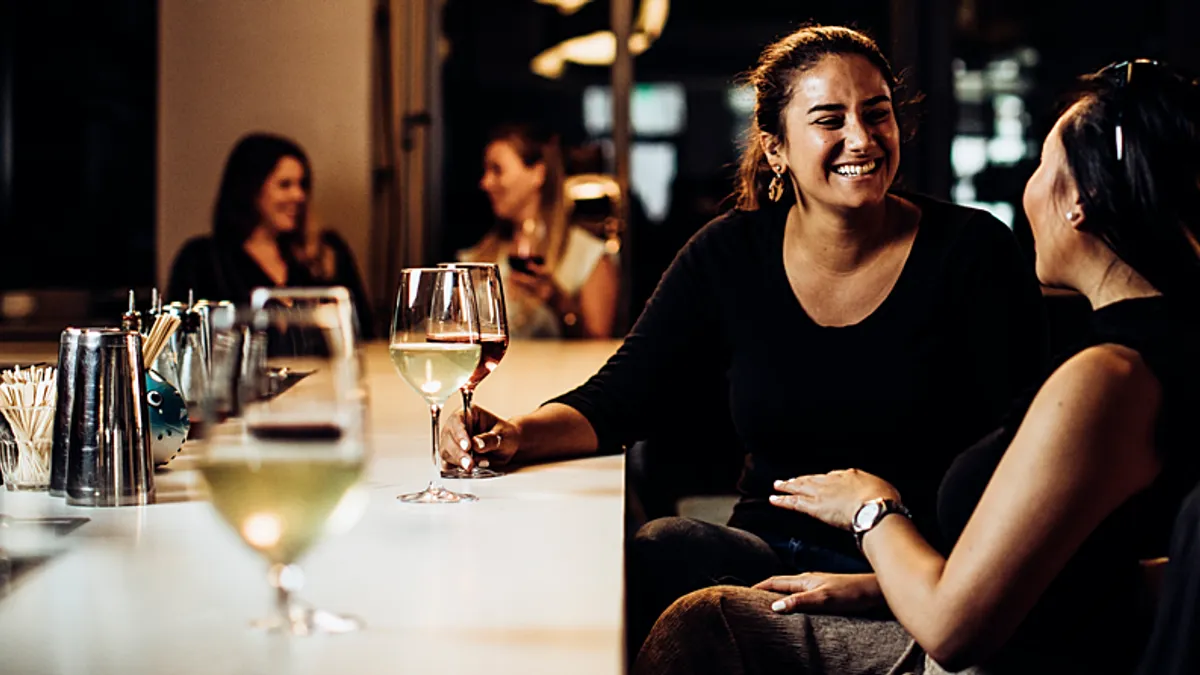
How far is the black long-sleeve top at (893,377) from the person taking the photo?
1859 mm

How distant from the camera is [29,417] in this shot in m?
1.29

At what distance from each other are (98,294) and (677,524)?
3644 mm

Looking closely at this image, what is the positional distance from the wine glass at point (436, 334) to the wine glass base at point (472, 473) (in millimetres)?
45

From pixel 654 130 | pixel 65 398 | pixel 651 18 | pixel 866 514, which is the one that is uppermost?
pixel 651 18

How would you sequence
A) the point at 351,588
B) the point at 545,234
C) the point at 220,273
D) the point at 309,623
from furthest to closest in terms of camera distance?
the point at 545,234, the point at 220,273, the point at 351,588, the point at 309,623

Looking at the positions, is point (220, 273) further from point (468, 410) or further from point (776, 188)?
point (468, 410)

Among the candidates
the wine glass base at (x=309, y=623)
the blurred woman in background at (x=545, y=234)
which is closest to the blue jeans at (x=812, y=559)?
the wine glass base at (x=309, y=623)

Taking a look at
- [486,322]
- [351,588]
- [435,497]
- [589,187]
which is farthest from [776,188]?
[589,187]

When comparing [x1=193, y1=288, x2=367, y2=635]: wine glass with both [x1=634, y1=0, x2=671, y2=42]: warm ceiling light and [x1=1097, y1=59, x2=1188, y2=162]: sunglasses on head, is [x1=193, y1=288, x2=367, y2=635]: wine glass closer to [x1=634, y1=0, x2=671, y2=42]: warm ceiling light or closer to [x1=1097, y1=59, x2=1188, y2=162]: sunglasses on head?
[x1=1097, y1=59, x2=1188, y2=162]: sunglasses on head

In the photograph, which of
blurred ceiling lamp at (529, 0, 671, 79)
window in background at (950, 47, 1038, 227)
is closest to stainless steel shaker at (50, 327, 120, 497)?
blurred ceiling lamp at (529, 0, 671, 79)

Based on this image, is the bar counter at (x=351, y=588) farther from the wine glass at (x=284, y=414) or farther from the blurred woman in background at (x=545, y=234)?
the blurred woman in background at (x=545, y=234)

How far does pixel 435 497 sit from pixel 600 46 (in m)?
4.36

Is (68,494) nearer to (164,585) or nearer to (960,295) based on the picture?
(164,585)

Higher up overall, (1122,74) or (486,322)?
(1122,74)
